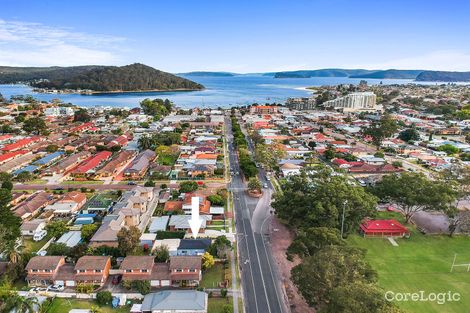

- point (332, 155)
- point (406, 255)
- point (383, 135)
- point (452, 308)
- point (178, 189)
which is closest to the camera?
point (452, 308)

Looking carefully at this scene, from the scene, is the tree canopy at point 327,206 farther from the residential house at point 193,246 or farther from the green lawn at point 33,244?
the green lawn at point 33,244

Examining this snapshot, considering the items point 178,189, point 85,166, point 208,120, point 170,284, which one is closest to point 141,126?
point 208,120

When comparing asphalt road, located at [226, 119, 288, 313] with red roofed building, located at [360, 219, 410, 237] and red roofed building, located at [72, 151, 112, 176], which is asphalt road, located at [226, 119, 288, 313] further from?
red roofed building, located at [72, 151, 112, 176]

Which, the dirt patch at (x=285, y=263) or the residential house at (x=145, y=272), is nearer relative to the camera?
the dirt patch at (x=285, y=263)

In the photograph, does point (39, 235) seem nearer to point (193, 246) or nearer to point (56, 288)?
point (56, 288)

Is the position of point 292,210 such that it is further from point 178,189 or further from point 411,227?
point 178,189

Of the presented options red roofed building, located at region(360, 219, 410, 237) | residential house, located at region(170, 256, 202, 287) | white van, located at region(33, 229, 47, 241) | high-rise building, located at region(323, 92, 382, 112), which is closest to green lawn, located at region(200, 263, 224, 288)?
residential house, located at region(170, 256, 202, 287)

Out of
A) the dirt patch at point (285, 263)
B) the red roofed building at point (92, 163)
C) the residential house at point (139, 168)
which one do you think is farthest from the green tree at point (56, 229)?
the dirt patch at point (285, 263)
